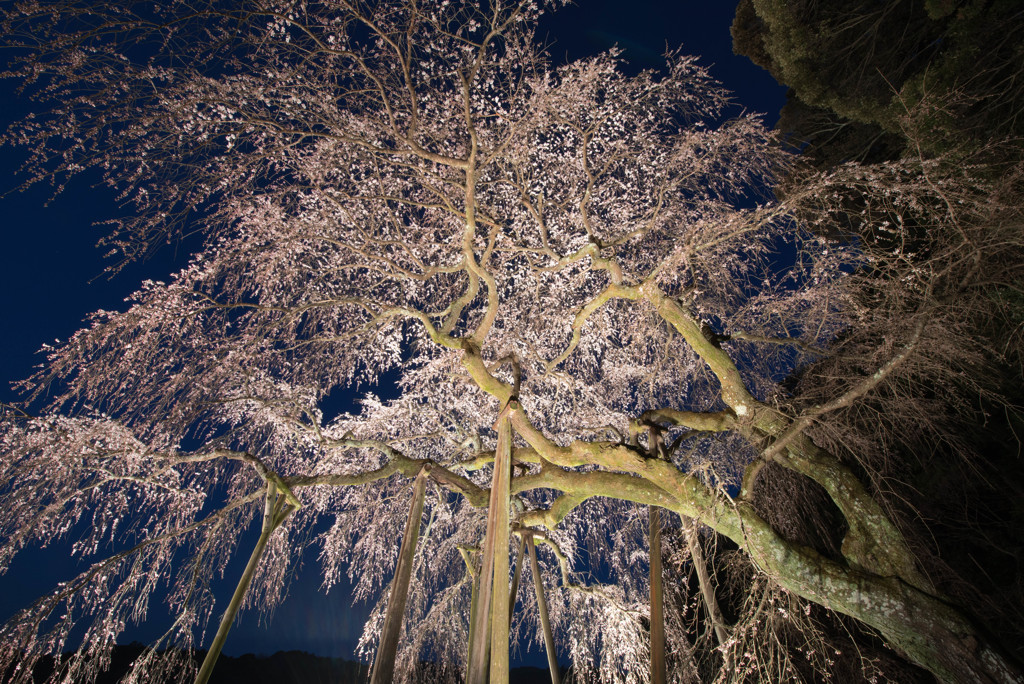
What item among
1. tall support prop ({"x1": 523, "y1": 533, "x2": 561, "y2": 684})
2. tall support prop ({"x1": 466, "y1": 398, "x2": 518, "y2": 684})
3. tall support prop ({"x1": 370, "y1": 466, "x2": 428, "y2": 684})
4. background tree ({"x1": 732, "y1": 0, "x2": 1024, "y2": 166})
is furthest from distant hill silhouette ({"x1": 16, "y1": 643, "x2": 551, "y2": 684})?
background tree ({"x1": 732, "y1": 0, "x2": 1024, "y2": 166})

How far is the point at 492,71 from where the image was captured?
5.72 meters

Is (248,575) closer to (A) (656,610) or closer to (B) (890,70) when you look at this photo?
(A) (656,610)

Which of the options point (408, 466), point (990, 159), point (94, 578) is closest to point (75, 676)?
point (94, 578)

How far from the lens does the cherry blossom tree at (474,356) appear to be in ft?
11.8

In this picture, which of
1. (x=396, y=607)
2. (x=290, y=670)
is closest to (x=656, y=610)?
(x=396, y=607)

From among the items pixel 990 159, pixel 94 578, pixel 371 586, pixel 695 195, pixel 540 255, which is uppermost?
pixel 540 255

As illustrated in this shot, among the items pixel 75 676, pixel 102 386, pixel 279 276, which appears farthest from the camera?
pixel 279 276

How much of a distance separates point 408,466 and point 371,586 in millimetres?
3213

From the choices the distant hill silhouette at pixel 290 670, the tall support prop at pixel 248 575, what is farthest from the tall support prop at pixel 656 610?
the distant hill silhouette at pixel 290 670

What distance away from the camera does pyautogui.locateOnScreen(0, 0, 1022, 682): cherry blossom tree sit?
11.8 feet

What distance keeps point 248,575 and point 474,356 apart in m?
2.97

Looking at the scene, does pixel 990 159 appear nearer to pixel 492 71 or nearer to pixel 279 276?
pixel 492 71

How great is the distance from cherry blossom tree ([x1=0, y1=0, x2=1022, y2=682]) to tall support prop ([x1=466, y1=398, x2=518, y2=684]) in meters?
0.02

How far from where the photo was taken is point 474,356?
A: 202 inches
